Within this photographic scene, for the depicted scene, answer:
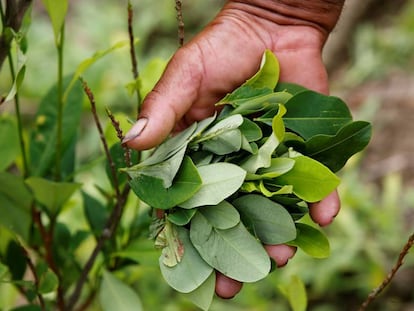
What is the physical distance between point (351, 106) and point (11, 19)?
1.94 m

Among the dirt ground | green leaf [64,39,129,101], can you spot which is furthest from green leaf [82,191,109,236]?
the dirt ground

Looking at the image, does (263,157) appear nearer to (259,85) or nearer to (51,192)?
(259,85)

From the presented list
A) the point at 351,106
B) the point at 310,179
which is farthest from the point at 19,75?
the point at 351,106

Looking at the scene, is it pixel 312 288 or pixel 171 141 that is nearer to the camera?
pixel 171 141

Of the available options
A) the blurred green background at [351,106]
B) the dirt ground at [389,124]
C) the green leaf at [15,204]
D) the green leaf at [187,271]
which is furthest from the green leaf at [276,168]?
the dirt ground at [389,124]

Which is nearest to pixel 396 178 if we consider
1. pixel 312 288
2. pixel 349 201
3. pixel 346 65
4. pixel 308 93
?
pixel 349 201

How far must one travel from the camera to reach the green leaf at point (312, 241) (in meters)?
0.82

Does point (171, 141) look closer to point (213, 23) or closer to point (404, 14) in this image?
point (213, 23)

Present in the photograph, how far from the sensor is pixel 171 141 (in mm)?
845

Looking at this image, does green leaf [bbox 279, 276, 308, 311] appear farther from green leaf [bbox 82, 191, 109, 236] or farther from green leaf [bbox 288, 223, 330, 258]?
green leaf [bbox 82, 191, 109, 236]

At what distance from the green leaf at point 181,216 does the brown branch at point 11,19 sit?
30cm

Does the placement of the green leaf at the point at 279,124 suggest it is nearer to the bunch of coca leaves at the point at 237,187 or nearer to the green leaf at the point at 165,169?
the bunch of coca leaves at the point at 237,187

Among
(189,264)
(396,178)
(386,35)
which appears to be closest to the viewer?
(189,264)

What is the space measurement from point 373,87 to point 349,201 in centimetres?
93
